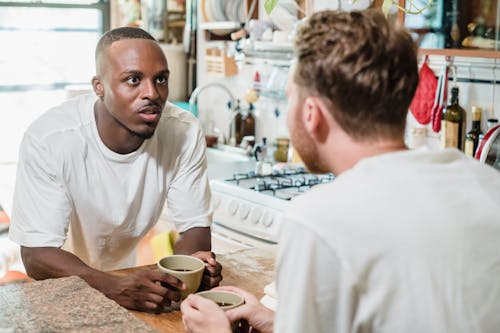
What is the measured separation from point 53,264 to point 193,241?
1.35ft

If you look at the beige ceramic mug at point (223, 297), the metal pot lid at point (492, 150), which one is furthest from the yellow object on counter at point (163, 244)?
the beige ceramic mug at point (223, 297)

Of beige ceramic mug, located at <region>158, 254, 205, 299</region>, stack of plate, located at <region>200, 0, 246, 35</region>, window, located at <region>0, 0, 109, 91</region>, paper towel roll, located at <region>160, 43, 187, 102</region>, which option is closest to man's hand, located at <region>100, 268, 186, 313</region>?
beige ceramic mug, located at <region>158, 254, 205, 299</region>

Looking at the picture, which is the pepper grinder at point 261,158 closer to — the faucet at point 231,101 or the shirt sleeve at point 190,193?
the faucet at point 231,101

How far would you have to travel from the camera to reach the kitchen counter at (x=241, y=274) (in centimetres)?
150

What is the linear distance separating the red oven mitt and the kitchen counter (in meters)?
1.56

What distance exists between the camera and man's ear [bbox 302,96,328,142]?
106cm

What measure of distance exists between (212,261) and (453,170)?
80cm

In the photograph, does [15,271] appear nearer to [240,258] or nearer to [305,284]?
[240,258]

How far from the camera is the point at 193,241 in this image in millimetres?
2076

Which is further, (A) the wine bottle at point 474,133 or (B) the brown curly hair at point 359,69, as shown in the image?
(A) the wine bottle at point 474,133

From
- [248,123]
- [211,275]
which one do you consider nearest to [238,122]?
[248,123]

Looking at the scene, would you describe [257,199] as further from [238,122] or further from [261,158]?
[238,122]

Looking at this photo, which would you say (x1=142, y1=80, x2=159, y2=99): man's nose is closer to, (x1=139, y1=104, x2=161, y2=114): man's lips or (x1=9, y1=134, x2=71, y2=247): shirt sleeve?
(x1=139, y1=104, x2=161, y2=114): man's lips

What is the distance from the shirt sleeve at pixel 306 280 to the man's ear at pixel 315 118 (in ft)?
0.55
